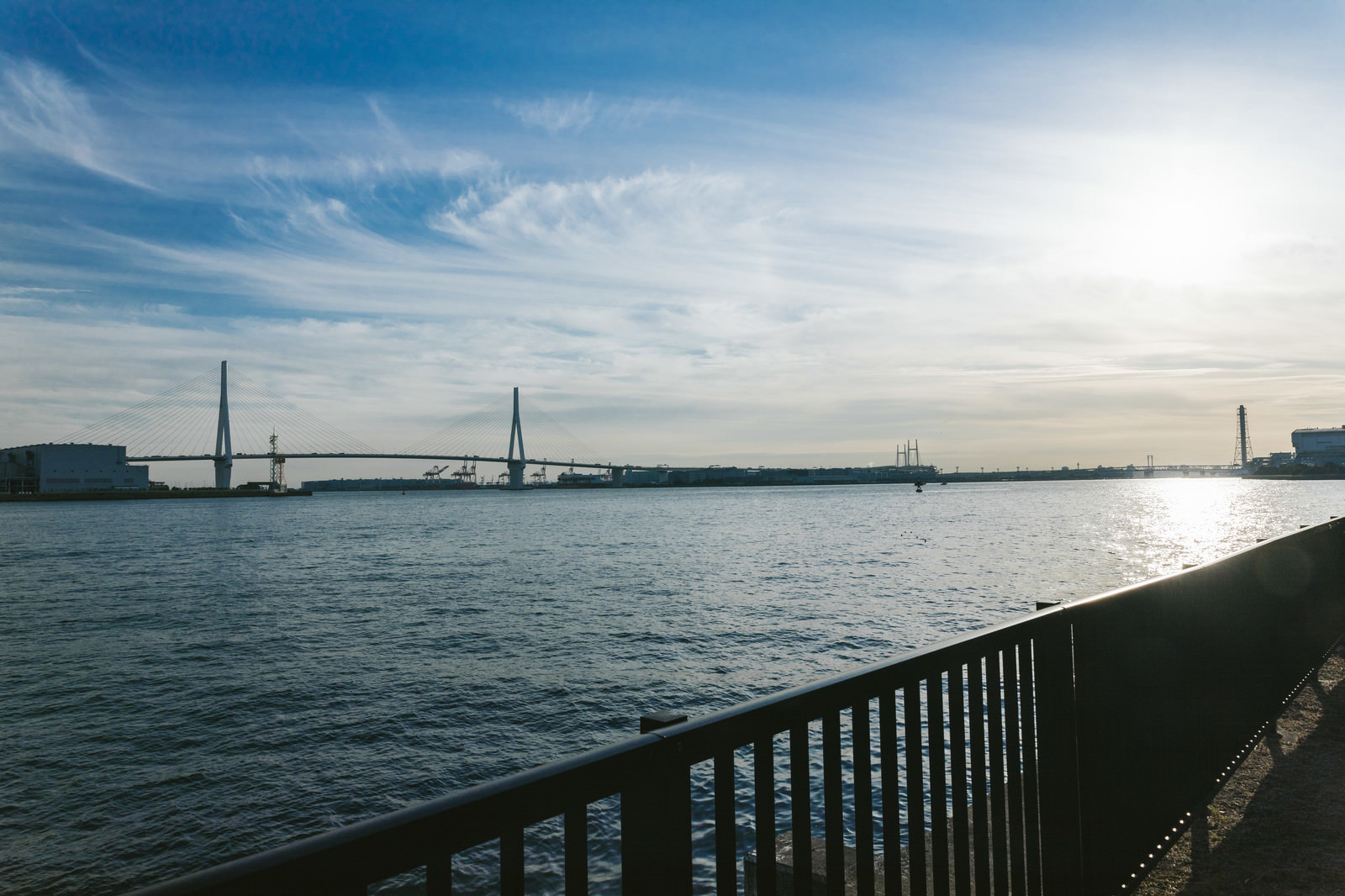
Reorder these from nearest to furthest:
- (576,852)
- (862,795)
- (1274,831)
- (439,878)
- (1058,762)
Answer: (439,878), (576,852), (862,795), (1058,762), (1274,831)

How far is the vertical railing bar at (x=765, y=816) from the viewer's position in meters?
2.20

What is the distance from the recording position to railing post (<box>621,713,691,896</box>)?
76.4 inches

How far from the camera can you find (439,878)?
154 cm

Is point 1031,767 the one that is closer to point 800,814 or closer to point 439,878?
point 800,814

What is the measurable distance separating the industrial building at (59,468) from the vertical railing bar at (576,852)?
664ft

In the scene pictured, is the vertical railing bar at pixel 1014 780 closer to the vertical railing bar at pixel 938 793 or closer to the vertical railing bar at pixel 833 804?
the vertical railing bar at pixel 938 793

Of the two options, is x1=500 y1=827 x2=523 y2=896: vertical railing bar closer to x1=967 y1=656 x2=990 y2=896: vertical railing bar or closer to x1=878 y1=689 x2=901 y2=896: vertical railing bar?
x1=878 y1=689 x2=901 y2=896: vertical railing bar

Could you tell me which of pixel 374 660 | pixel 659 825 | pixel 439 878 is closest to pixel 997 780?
pixel 659 825

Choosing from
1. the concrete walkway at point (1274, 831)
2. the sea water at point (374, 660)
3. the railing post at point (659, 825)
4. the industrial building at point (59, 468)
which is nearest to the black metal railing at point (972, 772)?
the railing post at point (659, 825)

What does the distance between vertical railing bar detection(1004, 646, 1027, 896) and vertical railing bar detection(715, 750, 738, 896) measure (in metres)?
1.60

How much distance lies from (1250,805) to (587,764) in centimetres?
545

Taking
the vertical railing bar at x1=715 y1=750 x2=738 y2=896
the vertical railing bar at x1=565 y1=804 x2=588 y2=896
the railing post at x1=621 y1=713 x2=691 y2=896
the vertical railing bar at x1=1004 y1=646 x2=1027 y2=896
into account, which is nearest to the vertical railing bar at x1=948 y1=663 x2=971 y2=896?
the vertical railing bar at x1=1004 y1=646 x2=1027 y2=896

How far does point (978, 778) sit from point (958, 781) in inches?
10.2

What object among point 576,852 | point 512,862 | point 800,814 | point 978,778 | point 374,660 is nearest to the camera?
point 512,862
